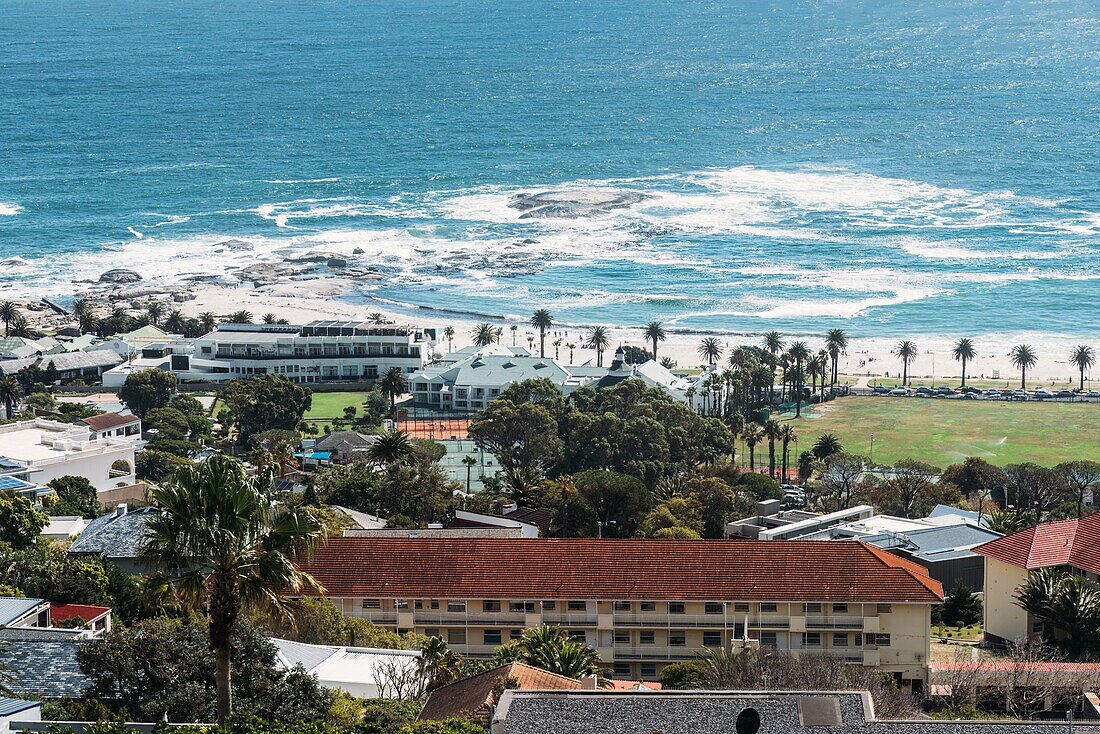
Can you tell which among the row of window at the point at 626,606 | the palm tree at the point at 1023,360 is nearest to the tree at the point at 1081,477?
the row of window at the point at 626,606

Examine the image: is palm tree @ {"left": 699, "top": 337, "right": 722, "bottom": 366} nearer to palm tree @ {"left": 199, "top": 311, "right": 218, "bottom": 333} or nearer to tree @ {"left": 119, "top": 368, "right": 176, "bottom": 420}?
tree @ {"left": 119, "top": 368, "right": 176, "bottom": 420}

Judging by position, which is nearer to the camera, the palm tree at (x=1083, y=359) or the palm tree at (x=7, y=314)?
the palm tree at (x=1083, y=359)

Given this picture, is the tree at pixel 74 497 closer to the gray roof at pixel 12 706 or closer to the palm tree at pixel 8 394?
the palm tree at pixel 8 394

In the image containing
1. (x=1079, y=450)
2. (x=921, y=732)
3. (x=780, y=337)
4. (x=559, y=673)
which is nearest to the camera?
(x=921, y=732)

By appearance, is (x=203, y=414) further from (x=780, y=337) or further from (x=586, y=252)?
(x=586, y=252)

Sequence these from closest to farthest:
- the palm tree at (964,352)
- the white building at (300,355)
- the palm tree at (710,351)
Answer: the palm tree at (710,351) < the palm tree at (964,352) < the white building at (300,355)

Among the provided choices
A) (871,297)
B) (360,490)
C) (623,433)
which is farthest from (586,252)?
(360,490)

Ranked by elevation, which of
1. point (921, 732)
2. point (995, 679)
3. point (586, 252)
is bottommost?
point (995, 679)
